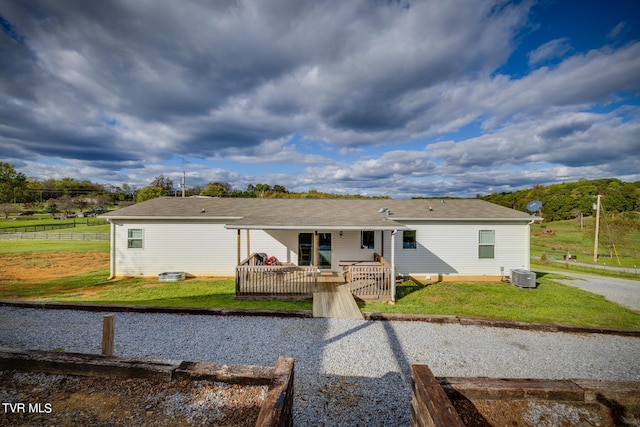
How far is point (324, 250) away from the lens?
12586mm

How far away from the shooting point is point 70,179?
310ft

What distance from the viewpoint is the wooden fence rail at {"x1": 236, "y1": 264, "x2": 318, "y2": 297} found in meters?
9.20

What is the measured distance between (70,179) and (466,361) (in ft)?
428

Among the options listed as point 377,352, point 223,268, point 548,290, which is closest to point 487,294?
point 548,290

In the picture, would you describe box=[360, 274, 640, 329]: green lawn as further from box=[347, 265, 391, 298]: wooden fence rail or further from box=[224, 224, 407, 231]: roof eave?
box=[224, 224, 407, 231]: roof eave

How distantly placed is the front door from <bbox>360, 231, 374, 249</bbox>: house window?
1.60 metres

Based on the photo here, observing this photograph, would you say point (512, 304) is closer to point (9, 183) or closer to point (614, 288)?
point (614, 288)

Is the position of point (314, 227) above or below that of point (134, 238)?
above

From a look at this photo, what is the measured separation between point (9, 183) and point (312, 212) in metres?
73.2

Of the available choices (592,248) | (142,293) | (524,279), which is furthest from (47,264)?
(592,248)

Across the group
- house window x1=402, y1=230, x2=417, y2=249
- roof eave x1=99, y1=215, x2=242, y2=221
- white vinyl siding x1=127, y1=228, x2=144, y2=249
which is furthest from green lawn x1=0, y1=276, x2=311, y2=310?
house window x1=402, y1=230, x2=417, y2=249

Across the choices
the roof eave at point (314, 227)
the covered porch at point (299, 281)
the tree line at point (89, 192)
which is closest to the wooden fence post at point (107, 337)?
the covered porch at point (299, 281)

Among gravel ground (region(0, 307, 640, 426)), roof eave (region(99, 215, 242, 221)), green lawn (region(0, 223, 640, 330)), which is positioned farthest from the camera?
roof eave (region(99, 215, 242, 221))

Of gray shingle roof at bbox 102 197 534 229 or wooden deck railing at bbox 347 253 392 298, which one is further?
gray shingle roof at bbox 102 197 534 229
